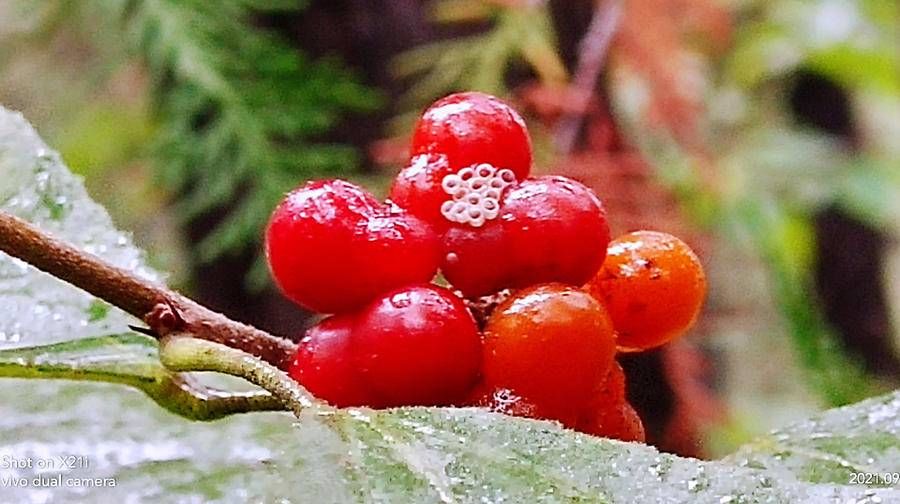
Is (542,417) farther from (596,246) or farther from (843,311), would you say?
(843,311)

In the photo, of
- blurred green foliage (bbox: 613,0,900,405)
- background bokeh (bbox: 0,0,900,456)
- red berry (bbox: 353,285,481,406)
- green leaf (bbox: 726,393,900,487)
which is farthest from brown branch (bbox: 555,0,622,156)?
red berry (bbox: 353,285,481,406)

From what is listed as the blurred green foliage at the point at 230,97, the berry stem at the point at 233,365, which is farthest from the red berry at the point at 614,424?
the blurred green foliage at the point at 230,97

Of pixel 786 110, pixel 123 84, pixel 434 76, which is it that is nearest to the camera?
pixel 434 76

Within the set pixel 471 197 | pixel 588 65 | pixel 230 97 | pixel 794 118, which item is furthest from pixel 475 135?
pixel 794 118

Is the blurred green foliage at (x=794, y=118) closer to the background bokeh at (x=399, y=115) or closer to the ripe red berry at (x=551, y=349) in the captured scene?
the background bokeh at (x=399, y=115)

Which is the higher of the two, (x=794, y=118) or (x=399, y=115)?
(x=399, y=115)

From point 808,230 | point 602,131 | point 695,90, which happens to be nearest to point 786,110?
point 808,230

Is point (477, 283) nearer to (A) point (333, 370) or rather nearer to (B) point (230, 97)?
(A) point (333, 370)
